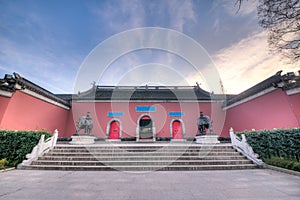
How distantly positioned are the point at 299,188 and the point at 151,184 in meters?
2.89

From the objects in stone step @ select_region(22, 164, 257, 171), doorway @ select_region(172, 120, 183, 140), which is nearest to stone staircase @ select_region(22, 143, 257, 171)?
stone step @ select_region(22, 164, 257, 171)

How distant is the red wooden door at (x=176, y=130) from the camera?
36.1 feet

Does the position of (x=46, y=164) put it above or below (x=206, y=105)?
below

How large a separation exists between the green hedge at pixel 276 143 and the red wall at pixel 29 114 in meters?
11.0

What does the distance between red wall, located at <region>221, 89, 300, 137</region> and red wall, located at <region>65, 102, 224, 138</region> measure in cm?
223

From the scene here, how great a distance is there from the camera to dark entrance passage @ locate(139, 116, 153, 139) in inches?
445

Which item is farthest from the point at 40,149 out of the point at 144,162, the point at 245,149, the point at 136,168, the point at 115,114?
the point at 245,149

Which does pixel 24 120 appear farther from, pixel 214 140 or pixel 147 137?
pixel 214 140

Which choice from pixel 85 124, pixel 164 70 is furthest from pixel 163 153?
pixel 85 124

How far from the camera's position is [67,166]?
4.36 meters

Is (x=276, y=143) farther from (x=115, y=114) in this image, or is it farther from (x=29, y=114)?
(x=29, y=114)

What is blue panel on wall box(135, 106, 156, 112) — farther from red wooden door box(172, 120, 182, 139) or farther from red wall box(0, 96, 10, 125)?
red wall box(0, 96, 10, 125)

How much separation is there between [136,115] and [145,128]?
4.64 ft

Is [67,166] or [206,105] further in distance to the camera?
[206,105]
